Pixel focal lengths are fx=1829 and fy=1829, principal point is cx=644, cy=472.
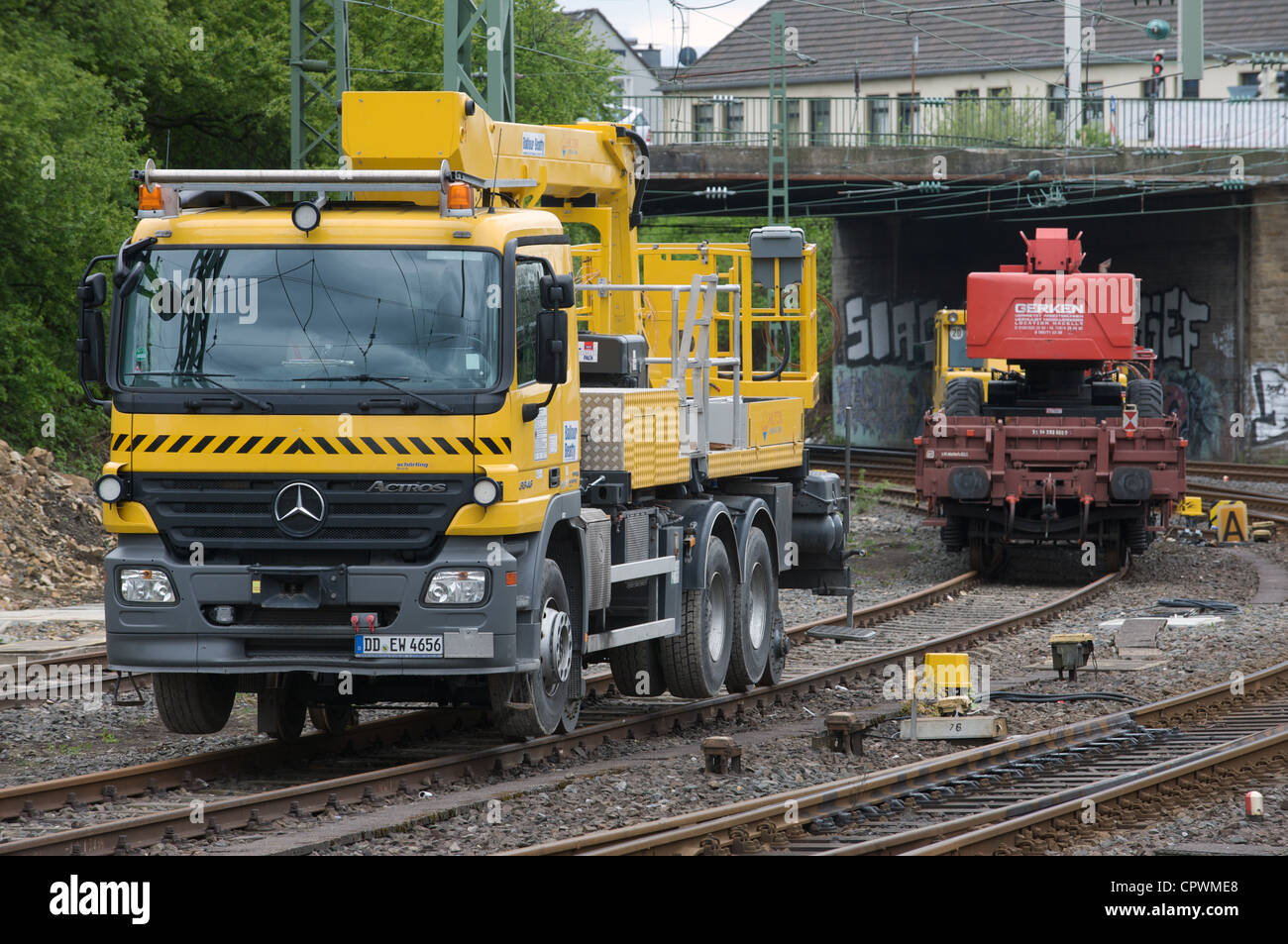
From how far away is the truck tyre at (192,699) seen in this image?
10.5 meters

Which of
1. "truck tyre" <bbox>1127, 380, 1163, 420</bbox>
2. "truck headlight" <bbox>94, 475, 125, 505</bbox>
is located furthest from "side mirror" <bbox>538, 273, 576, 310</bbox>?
"truck tyre" <bbox>1127, 380, 1163, 420</bbox>

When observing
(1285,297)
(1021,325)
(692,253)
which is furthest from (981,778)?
(1285,297)

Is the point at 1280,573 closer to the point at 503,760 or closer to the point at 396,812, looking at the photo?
the point at 503,760

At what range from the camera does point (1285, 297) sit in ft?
135

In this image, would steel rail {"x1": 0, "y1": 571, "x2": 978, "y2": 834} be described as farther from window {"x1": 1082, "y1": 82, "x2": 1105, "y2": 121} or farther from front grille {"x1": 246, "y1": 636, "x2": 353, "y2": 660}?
window {"x1": 1082, "y1": 82, "x2": 1105, "y2": 121}

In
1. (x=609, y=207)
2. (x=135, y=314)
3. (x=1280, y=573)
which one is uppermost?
(x=609, y=207)

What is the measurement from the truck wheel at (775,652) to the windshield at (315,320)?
223 inches

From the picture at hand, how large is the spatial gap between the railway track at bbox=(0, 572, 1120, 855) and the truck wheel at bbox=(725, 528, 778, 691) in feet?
0.57

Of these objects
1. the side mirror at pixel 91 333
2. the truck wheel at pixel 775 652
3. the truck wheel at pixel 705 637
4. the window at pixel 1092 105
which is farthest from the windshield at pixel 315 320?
the window at pixel 1092 105

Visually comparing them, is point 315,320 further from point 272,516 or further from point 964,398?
point 964,398

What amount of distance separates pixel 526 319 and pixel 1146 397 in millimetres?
14822

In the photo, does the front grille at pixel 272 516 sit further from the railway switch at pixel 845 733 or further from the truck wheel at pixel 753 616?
the truck wheel at pixel 753 616

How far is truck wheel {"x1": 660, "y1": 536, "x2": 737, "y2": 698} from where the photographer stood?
13031mm
